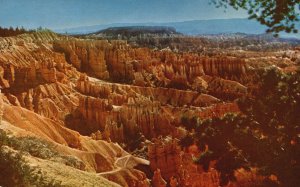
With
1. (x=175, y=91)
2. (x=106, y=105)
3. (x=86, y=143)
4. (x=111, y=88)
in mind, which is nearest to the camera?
(x=86, y=143)

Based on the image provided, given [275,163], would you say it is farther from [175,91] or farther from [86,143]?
[175,91]

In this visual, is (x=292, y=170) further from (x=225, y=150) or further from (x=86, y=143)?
(x=86, y=143)

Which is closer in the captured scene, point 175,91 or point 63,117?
point 63,117

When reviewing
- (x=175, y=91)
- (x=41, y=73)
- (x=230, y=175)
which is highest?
(x=230, y=175)

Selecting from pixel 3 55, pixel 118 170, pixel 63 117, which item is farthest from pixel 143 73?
pixel 118 170

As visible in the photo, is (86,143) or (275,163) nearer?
(275,163)

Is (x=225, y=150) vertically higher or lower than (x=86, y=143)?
higher

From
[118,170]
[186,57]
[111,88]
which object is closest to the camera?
[118,170]

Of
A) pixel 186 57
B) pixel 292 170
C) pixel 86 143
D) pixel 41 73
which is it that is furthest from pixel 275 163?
pixel 186 57

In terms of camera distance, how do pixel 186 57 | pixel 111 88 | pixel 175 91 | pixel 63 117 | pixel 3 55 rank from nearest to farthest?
pixel 63 117 < pixel 3 55 < pixel 111 88 < pixel 175 91 < pixel 186 57
